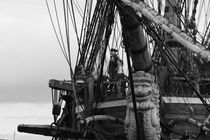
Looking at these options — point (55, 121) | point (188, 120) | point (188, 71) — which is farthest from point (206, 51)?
point (188, 71)

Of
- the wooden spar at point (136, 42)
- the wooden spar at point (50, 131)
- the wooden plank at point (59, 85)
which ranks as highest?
the wooden spar at point (136, 42)

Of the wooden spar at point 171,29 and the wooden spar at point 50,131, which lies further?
the wooden spar at point 50,131

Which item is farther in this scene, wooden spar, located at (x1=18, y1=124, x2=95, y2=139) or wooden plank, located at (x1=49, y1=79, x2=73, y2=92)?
wooden plank, located at (x1=49, y1=79, x2=73, y2=92)

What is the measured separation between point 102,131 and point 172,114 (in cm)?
145

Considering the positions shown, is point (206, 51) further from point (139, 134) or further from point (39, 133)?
point (39, 133)

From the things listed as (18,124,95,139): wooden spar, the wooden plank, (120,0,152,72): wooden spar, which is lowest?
(18,124,95,139): wooden spar

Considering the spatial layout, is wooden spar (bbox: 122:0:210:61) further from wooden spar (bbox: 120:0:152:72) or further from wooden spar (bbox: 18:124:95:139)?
wooden spar (bbox: 18:124:95:139)

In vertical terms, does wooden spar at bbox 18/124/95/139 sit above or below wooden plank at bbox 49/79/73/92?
below

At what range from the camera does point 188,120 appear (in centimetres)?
1089

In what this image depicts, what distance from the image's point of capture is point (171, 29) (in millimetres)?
8883

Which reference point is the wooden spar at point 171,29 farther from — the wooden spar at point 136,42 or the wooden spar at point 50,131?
the wooden spar at point 50,131

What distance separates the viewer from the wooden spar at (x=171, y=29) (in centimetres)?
827

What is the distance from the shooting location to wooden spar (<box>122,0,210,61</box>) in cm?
827

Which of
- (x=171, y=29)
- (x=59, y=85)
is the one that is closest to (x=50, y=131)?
(x=59, y=85)
